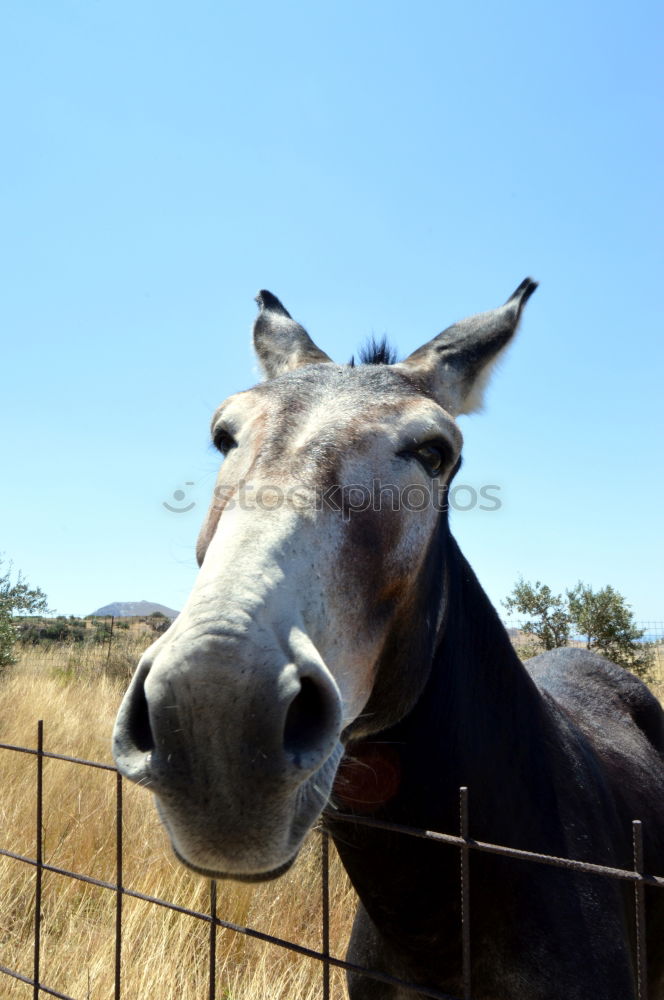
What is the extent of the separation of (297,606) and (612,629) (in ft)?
53.4

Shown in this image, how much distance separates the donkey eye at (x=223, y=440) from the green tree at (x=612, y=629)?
15.4 metres

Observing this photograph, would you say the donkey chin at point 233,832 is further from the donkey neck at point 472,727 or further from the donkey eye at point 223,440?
the donkey eye at point 223,440

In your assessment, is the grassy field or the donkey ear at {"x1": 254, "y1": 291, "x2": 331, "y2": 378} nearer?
the donkey ear at {"x1": 254, "y1": 291, "x2": 331, "y2": 378}

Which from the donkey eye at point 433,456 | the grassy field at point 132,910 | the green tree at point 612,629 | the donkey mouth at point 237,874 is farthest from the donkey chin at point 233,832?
the green tree at point 612,629

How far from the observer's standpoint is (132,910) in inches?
187

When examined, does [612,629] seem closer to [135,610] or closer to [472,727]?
[472,727]

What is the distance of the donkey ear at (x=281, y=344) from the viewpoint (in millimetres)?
3461

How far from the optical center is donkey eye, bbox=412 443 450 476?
248 cm

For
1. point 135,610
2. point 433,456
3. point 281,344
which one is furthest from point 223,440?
point 135,610

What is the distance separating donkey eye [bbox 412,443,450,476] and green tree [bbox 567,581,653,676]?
15180 mm

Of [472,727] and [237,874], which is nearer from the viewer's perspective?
[237,874]

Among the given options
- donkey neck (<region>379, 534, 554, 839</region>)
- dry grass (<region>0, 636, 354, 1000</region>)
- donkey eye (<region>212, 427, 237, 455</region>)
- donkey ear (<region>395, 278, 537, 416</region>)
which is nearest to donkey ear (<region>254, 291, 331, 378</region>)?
donkey ear (<region>395, 278, 537, 416</region>)

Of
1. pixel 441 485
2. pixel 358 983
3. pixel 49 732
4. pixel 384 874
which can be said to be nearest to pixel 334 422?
pixel 441 485

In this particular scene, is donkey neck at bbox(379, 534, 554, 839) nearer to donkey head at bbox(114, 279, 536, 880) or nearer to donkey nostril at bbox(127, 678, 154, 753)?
donkey head at bbox(114, 279, 536, 880)
